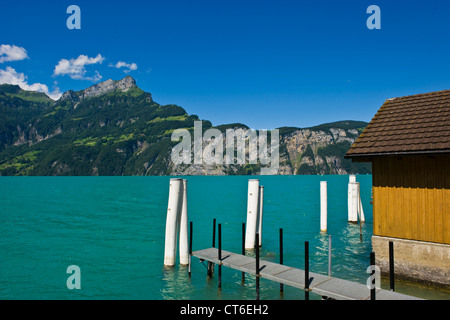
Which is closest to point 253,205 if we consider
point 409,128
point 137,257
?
point 137,257

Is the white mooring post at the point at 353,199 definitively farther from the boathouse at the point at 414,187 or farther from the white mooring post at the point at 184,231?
the white mooring post at the point at 184,231

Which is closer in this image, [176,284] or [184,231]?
[176,284]

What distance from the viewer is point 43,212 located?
1907 inches

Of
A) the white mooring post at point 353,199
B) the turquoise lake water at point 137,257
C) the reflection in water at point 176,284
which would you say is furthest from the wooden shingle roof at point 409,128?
the white mooring post at point 353,199

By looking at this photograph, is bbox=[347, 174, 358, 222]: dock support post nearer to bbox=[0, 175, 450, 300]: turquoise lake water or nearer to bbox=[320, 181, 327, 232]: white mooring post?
bbox=[0, 175, 450, 300]: turquoise lake water

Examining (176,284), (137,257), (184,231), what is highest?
(184,231)

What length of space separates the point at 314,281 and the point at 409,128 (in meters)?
7.96

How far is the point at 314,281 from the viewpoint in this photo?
11.7m

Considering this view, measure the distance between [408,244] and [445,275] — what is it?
1.63 m

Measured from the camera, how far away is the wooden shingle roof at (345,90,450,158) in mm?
12594

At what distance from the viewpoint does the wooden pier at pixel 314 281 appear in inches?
401

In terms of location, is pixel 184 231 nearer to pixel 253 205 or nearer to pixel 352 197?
pixel 253 205

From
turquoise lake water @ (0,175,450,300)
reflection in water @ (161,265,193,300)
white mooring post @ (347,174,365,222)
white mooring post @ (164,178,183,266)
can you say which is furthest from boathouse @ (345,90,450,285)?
white mooring post @ (347,174,365,222)
